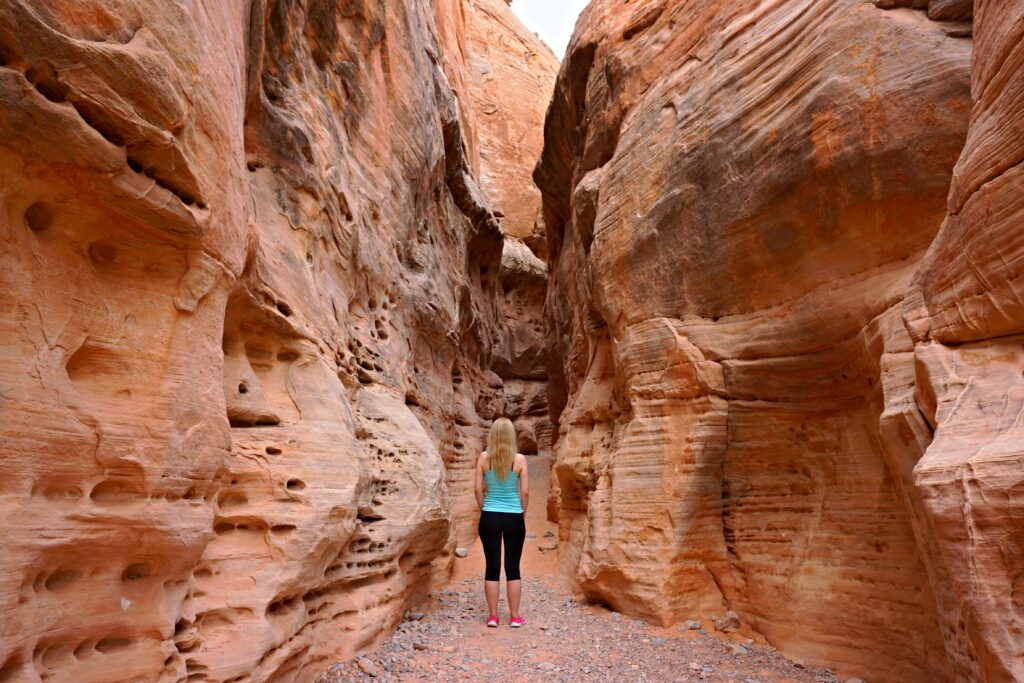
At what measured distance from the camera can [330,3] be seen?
6.59 m

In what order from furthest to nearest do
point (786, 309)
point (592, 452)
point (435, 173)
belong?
point (435, 173)
point (592, 452)
point (786, 309)

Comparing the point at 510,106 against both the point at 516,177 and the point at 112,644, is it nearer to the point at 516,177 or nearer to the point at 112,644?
the point at 516,177

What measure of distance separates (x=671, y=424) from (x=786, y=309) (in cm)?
169

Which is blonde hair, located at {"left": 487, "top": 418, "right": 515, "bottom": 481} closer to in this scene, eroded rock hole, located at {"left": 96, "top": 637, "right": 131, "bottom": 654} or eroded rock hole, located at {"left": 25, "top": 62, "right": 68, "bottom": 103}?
eroded rock hole, located at {"left": 96, "top": 637, "right": 131, "bottom": 654}

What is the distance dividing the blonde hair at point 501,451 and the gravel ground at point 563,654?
1542mm

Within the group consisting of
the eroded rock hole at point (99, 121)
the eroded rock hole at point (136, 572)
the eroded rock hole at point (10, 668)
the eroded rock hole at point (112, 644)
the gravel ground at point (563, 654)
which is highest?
the eroded rock hole at point (99, 121)

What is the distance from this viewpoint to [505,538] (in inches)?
222

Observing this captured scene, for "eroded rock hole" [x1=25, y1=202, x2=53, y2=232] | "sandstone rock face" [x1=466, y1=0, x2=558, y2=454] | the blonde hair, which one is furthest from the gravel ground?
"sandstone rock face" [x1=466, y1=0, x2=558, y2=454]

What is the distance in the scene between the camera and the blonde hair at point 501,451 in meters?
5.75

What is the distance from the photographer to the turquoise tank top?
→ 5.70 meters

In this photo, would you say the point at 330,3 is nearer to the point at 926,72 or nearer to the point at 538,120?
the point at 926,72

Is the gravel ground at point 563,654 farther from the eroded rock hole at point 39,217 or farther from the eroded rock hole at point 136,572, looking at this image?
the eroded rock hole at point 39,217

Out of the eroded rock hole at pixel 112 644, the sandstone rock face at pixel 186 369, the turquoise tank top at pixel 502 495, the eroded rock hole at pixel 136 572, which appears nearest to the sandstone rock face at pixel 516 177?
the turquoise tank top at pixel 502 495

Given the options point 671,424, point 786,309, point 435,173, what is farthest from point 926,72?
point 435,173
